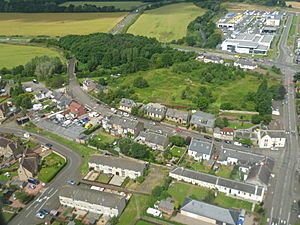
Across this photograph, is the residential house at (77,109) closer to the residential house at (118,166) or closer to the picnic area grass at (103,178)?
the residential house at (118,166)

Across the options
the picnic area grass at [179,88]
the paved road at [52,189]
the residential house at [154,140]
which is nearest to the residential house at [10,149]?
the paved road at [52,189]

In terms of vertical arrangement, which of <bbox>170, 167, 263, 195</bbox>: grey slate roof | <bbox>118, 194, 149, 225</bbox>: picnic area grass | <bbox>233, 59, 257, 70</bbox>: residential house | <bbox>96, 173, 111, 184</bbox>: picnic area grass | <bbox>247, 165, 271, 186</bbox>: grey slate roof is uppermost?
<bbox>233, 59, 257, 70</bbox>: residential house

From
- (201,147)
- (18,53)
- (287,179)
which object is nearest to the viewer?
(287,179)

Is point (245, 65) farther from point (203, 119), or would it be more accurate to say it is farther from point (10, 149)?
point (10, 149)

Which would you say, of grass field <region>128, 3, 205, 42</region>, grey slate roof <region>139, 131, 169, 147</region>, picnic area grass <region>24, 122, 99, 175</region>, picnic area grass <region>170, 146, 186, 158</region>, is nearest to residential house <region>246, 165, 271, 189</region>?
picnic area grass <region>170, 146, 186, 158</region>

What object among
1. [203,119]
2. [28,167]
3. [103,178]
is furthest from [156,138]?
[28,167]

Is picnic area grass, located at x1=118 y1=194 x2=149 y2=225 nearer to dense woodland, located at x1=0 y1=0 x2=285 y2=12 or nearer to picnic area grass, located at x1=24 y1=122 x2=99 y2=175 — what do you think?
picnic area grass, located at x1=24 y1=122 x2=99 y2=175
